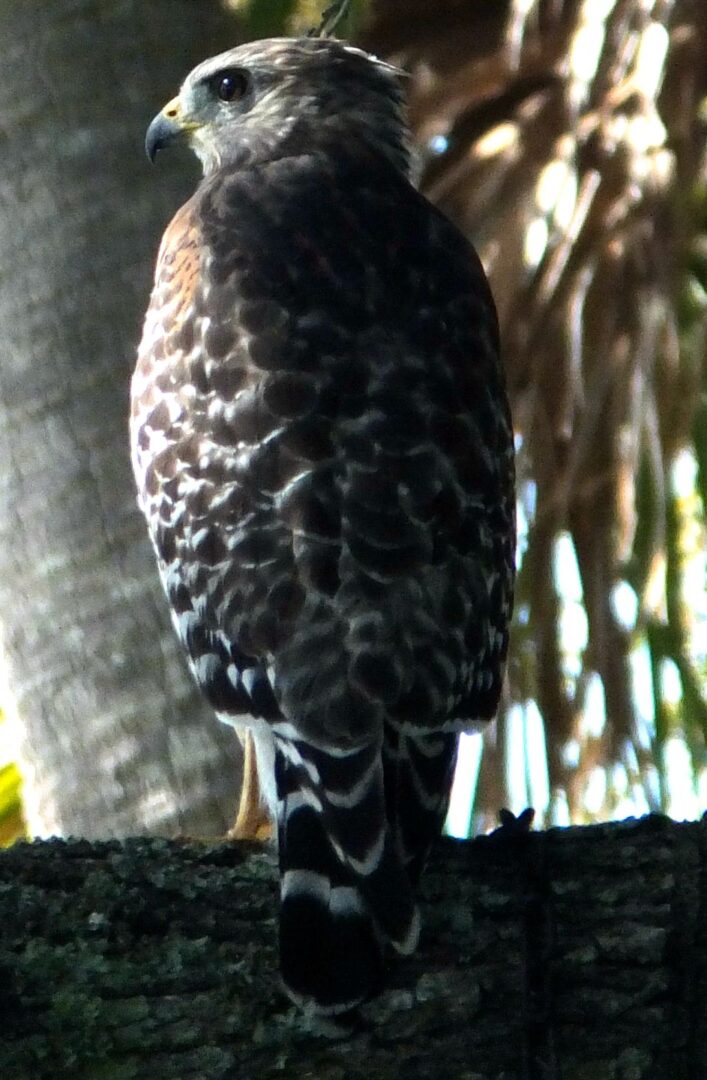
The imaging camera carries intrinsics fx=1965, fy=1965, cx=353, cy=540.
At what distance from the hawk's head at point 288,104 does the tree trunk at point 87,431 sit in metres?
0.07

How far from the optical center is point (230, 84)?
13.2 ft

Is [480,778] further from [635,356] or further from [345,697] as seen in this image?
[345,697]

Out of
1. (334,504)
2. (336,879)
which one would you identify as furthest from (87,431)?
(336,879)

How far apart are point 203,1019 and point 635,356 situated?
2505mm

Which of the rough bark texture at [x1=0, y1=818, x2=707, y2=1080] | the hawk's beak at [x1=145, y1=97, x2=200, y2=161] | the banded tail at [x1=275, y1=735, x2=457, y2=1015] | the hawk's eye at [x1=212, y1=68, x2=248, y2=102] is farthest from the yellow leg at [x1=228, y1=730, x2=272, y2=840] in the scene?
the hawk's eye at [x1=212, y1=68, x2=248, y2=102]

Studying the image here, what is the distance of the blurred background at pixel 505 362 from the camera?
11.0ft

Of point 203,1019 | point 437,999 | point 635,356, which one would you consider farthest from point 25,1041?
point 635,356

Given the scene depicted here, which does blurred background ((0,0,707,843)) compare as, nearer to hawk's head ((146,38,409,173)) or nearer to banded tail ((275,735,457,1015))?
hawk's head ((146,38,409,173))

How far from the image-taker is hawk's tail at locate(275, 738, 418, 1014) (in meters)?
2.29

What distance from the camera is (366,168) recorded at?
→ 3.68m

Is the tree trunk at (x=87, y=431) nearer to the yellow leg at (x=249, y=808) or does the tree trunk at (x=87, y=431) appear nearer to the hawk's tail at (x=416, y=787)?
the yellow leg at (x=249, y=808)

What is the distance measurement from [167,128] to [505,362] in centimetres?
111

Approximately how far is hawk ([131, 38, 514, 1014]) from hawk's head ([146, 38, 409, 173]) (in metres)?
0.11

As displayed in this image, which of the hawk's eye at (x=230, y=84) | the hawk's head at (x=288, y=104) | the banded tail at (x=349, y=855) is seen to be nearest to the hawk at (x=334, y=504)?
the banded tail at (x=349, y=855)
